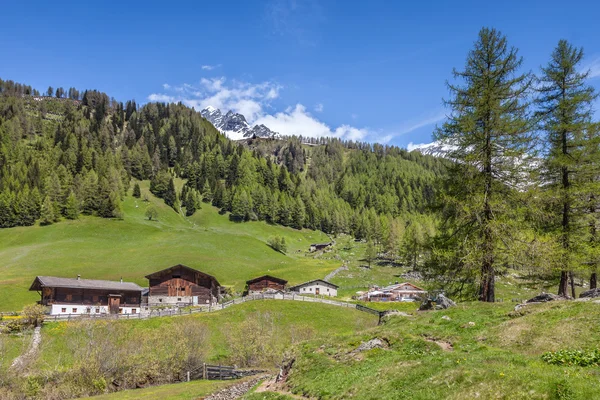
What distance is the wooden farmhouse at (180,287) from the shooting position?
7750 centimetres

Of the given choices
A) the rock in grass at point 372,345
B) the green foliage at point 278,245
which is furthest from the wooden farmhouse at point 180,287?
the rock in grass at point 372,345

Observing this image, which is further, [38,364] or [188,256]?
[188,256]

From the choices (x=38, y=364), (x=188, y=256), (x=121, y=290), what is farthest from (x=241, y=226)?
(x=38, y=364)

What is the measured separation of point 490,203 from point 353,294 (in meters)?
70.8

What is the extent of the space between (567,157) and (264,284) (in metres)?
69.4

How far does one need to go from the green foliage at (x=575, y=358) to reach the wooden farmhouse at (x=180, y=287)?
70.7 meters

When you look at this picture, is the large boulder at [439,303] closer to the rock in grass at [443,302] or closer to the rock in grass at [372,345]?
the rock in grass at [443,302]

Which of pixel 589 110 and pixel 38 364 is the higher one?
pixel 589 110

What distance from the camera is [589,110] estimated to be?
90.5ft

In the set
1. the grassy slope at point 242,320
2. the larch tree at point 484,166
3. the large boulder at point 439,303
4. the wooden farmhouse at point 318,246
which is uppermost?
the larch tree at point 484,166

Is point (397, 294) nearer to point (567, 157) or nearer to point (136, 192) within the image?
point (567, 157)

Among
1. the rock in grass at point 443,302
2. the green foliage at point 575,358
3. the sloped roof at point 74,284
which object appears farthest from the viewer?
the sloped roof at point 74,284

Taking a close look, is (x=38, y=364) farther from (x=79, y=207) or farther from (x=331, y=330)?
(x=79, y=207)

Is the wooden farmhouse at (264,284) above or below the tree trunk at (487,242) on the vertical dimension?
below
